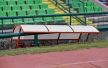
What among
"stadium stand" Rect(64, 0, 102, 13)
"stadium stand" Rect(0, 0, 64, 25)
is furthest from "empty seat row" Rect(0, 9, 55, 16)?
"stadium stand" Rect(64, 0, 102, 13)

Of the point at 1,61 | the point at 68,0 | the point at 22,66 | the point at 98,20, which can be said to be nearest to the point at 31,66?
the point at 22,66

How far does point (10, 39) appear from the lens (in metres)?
11.2

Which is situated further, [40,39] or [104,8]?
[104,8]

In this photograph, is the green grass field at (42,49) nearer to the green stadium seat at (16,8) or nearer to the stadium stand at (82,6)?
the green stadium seat at (16,8)

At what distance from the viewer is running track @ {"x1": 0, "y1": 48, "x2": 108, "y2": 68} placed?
8.09 metres

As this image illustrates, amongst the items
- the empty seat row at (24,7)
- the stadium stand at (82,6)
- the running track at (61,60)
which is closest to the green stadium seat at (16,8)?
the empty seat row at (24,7)

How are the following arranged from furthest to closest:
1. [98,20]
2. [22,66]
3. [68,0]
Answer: [68,0] → [98,20] → [22,66]

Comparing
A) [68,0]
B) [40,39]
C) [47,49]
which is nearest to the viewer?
[47,49]

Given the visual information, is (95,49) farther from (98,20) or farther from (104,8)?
(104,8)

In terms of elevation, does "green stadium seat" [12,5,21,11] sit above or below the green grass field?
above

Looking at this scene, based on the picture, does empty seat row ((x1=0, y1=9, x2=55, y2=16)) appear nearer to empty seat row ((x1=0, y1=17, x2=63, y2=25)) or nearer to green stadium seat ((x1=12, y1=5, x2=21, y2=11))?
green stadium seat ((x1=12, y1=5, x2=21, y2=11))

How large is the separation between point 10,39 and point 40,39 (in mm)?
1050

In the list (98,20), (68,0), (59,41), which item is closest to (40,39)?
(59,41)

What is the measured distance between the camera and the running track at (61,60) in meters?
8.09
